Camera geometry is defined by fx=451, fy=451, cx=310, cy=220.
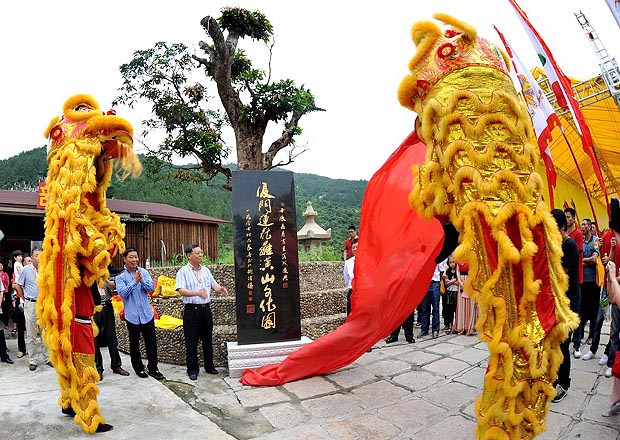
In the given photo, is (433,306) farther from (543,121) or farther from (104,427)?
(104,427)

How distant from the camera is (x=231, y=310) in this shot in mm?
7230

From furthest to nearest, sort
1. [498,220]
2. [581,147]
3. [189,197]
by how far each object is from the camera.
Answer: [189,197]
[581,147]
[498,220]

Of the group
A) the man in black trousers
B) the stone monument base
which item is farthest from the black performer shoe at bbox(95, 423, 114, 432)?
the man in black trousers

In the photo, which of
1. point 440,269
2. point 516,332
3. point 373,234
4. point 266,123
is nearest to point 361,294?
point 373,234

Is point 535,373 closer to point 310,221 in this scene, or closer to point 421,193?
point 421,193

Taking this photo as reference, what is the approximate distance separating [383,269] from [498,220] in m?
2.32

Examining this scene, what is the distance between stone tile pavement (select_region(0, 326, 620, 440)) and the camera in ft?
12.2

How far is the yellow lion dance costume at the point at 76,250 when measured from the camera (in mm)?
3664

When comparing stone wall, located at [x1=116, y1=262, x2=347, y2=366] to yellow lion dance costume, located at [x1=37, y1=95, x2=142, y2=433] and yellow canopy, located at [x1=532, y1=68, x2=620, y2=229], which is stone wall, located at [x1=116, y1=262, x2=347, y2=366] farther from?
yellow canopy, located at [x1=532, y1=68, x2=620, y2=229]

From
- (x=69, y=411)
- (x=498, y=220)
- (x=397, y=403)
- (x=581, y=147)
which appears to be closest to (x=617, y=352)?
(x=397, y=403)

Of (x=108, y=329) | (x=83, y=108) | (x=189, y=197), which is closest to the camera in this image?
(x=83, y=108)

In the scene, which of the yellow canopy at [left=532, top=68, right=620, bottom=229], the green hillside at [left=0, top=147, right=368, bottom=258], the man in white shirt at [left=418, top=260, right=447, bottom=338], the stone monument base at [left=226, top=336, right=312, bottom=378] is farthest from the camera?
the green hillside at [left=0, top=147, right=368, bottom=258]

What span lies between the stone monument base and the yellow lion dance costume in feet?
6.11

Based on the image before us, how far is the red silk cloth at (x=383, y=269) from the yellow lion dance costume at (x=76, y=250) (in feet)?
6.29
